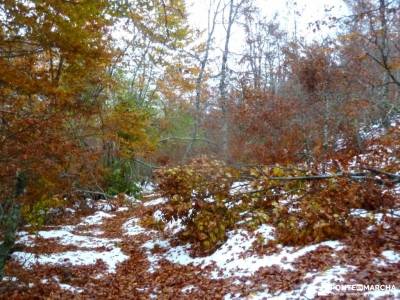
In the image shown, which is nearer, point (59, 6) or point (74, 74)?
point (59, 6)

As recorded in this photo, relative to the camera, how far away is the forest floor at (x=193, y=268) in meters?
6.46

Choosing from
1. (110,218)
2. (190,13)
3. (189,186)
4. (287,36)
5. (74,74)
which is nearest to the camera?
(189,186)

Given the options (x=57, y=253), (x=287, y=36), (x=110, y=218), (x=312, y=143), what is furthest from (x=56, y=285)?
(x=287, y=36)

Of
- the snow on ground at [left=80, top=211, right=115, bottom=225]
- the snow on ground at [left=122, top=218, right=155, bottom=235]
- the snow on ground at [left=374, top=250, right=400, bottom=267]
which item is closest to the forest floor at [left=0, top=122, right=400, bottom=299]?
the snow on ground at [left=374, top=250, right=400, bottom=267]

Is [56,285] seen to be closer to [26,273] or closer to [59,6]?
[26,273]

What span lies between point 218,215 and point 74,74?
573cm

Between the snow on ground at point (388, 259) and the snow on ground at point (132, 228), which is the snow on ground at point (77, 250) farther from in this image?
the snow on ground at point (388, 259)

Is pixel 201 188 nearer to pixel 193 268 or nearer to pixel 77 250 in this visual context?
pixel 193 268

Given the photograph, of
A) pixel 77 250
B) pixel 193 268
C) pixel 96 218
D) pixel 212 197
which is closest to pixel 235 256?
pixel 193 268

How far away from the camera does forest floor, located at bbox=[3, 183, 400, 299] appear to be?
21.2 feet

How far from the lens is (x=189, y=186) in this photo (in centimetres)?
595

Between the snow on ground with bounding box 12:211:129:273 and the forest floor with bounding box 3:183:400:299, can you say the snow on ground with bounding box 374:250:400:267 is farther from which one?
the snow on ground with bounding box 12:211:129:273

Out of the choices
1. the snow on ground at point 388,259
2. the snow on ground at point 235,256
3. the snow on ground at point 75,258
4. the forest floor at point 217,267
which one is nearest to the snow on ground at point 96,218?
the forest floor at point 217,267

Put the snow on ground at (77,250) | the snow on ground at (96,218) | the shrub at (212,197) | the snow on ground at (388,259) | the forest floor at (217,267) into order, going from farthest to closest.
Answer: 1. the snow on ground at (96,218)
2. the snow on ground at (77,250)
3. the snow on ground at (388,259)
4. the forest floor at (217,267)
5. the shrub at (212,197)
